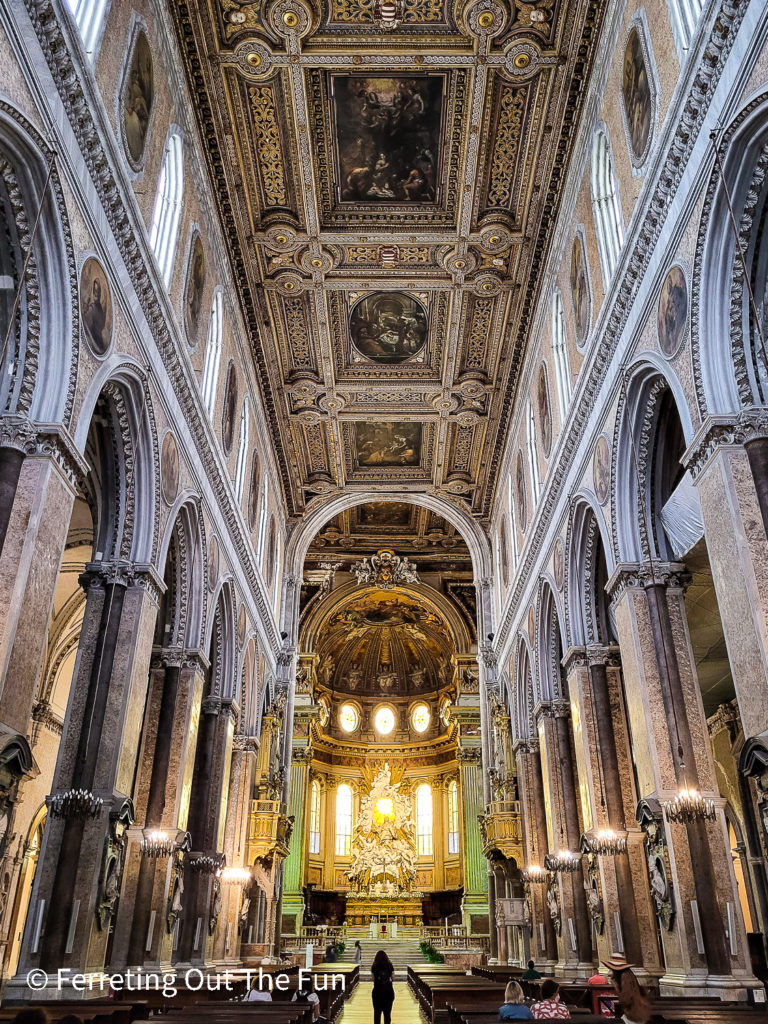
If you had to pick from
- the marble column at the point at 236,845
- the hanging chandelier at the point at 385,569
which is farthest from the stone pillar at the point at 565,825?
the hanging chandelier at the point at 385,569

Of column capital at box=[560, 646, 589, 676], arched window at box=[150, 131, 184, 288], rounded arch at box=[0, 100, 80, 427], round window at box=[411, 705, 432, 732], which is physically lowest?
column capital at box=[560, 646, 589, 676]

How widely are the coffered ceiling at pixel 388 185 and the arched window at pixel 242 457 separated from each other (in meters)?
1.72

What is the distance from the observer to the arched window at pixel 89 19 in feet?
35.4

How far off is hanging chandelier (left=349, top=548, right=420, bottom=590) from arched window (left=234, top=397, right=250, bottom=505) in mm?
13330

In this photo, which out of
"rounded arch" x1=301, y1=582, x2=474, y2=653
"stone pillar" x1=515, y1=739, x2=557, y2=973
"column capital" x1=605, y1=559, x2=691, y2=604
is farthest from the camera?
"rounded arch" x1=301, y1=582, x2=474, y2=653

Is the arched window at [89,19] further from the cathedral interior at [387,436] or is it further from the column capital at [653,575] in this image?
the column capital at [653,575]

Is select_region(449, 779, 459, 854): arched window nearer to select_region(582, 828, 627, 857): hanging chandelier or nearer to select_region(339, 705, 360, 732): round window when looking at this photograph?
select_region(339, 705, 360, 732): round window

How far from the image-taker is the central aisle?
52.5ft

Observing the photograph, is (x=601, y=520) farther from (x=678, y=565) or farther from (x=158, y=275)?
(x=158, y=275)

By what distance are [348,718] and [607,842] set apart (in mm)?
32545

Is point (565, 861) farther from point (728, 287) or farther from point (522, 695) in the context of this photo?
point (728, 287)

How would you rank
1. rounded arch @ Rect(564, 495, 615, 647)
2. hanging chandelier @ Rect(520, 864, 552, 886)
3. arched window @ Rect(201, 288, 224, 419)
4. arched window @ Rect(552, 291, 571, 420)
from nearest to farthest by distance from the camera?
rounded arch @ Rect(564, 495, 615, 647), arched window @ Rect(201, 288, 224, 419), arched window @ Rect(552, 291, 571, 420), hanging chandelier @ Rect(520, 864, 552, 886)

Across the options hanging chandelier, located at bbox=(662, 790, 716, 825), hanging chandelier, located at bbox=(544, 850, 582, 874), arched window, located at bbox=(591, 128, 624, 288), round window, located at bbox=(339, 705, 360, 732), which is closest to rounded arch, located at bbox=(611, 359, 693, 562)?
arched window, located at bbox=(591, 128, 624, 288)

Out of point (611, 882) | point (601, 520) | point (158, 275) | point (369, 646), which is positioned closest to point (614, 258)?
point (601, 520)
